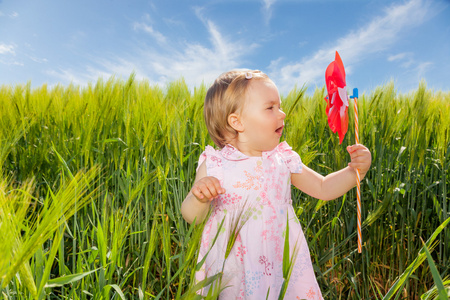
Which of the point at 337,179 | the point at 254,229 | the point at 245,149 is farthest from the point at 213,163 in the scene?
the point at 337,179

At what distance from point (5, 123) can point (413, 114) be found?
6.25 feet

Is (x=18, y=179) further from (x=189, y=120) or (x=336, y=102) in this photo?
(x=336, y=102)

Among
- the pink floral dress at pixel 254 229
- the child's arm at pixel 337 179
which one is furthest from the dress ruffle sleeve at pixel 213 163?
the child's arm at pixel 337 179

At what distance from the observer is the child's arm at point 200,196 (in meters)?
1.02

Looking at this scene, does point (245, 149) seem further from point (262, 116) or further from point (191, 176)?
point (191, 176)

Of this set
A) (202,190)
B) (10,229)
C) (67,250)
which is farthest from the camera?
(67,250)

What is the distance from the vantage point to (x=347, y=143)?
5.72ft

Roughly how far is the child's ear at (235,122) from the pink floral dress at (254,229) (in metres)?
0.07

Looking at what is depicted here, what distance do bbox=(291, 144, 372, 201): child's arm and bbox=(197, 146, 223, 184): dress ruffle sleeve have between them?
254mm

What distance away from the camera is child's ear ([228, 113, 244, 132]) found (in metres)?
1.19

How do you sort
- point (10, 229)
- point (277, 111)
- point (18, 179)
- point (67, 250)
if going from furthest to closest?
point (18, 179), point (67, 250), point (277, 111), point (10, 229)

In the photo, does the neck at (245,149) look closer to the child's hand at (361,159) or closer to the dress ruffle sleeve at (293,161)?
the dress ruffle sleeve at (293,161)

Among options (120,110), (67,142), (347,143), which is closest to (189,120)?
(120,110)

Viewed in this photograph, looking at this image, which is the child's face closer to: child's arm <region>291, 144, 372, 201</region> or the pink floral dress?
the pink floral dress
